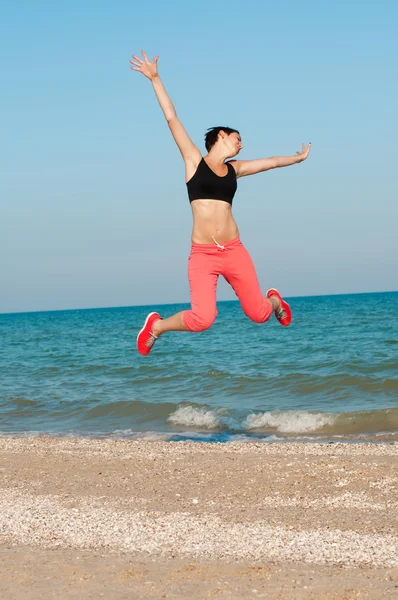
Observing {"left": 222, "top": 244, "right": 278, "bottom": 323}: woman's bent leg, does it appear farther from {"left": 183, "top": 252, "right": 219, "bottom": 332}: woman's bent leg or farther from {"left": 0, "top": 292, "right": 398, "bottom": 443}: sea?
{"left": 0, "top": 292, "right": 398, "bottom": 443}: sea

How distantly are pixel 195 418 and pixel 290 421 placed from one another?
2118mm

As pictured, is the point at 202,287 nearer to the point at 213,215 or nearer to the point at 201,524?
the point at 213,215

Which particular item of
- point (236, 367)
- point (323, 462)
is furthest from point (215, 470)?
point (236, 367)

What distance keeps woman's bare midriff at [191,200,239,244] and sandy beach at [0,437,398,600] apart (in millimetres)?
2788

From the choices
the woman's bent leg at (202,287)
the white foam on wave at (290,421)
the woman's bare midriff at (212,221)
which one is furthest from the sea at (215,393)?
the woman's bare midriff at (212,221)

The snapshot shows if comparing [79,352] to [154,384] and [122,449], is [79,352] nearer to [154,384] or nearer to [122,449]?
[154,384]

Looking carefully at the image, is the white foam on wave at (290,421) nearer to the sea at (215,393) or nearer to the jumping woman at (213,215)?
the sea at (215,393)

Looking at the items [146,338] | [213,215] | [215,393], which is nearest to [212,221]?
[213,215]

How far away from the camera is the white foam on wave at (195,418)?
15703mm

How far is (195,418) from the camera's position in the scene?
16.1 meters

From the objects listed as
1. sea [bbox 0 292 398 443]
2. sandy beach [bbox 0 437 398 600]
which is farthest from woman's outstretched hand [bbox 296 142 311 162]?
sea [bbox 0 292 398 443]

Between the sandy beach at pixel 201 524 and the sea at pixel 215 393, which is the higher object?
the sandy beach at pixel 201 524

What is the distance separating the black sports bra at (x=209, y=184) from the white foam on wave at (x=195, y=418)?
845 cm

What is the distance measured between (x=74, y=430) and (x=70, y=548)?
933cm
